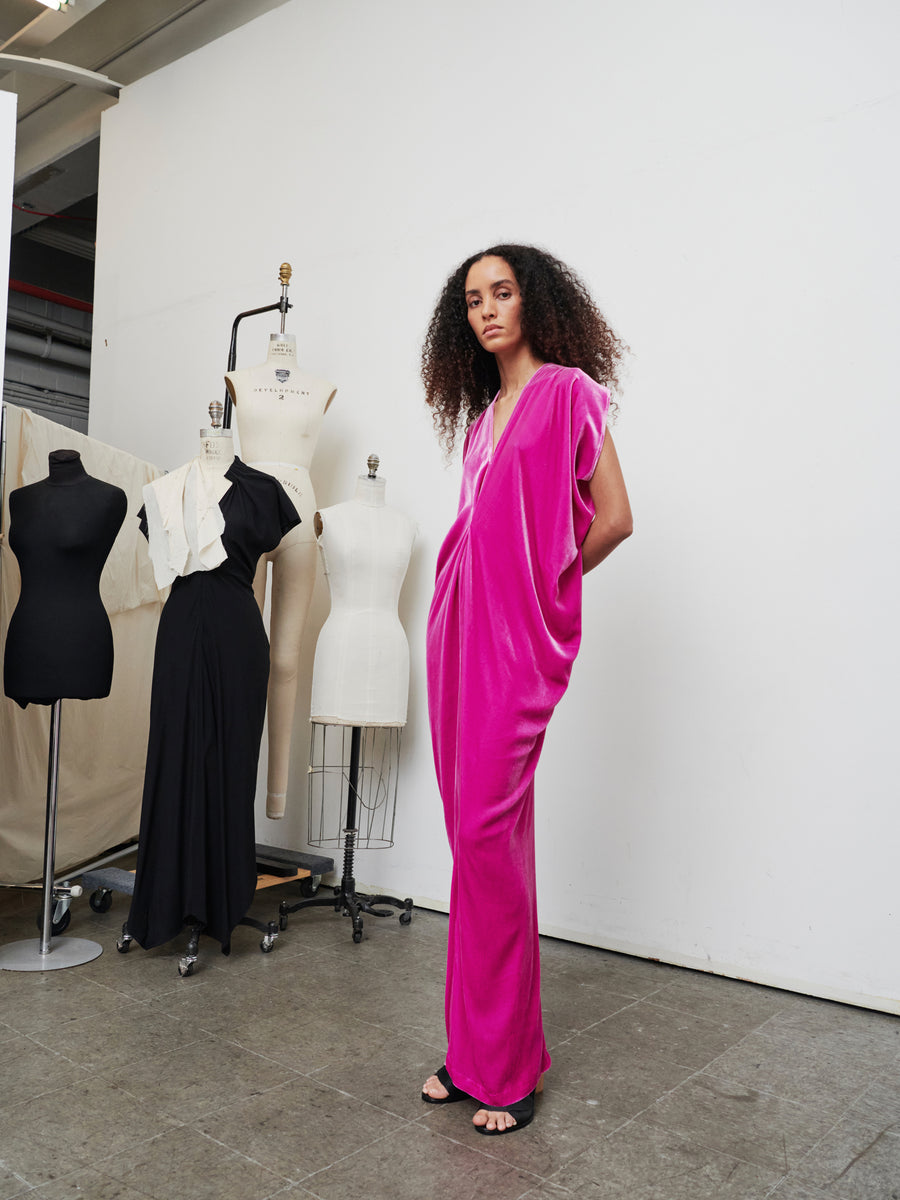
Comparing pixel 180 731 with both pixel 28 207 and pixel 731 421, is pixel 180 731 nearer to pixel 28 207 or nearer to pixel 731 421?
pixel 731 421

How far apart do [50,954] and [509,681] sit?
170 cm

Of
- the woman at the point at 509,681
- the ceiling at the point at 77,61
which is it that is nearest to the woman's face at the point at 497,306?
the woman at the point at 509,681

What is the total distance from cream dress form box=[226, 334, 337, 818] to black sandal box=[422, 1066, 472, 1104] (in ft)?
4.98

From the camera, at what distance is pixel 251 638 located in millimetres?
2803

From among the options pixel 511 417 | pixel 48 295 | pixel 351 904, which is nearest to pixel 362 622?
pixel 351 904

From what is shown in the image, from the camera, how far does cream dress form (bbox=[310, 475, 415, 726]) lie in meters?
3.03

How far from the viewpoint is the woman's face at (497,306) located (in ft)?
6.40


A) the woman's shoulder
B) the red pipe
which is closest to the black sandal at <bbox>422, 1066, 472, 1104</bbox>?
the woman's shoulder

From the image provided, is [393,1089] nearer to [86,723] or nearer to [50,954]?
[50,954]

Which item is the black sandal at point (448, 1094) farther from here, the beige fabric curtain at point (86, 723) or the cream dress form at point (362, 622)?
the beige fabric curtain at point (86, 723)

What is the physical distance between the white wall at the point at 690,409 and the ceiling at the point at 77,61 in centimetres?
130

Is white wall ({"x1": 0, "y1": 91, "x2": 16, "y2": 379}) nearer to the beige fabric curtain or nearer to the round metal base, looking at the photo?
the beige fabric curtain

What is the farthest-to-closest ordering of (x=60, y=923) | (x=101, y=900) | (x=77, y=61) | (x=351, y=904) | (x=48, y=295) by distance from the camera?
(x=48, y=295)
(x=77, y=61)
(x=101, y=900)
(x=351, y=904)
(x=60, y=923)

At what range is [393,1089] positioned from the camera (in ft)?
6.33
